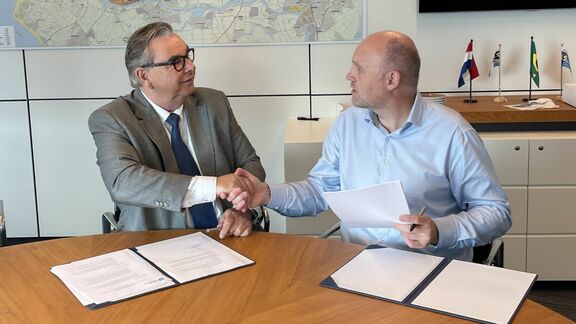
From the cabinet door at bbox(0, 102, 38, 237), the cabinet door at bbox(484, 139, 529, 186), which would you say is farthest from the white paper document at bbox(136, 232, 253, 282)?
the cabinet door at bbox(0, 102, 38, 237)

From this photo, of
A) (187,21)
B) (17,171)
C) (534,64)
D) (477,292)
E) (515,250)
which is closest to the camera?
(477,292)

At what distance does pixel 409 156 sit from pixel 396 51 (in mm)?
395

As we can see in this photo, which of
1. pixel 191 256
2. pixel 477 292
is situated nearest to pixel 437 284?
pixel 477 292

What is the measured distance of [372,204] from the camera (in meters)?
2.08

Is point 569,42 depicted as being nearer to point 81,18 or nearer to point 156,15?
point 156,15

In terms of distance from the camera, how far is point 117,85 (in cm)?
455

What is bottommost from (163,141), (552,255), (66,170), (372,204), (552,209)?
(552,255)

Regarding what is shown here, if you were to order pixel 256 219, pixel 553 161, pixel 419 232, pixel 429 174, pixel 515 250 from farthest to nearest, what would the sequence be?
1. pixel 515 250
2. pixel 553 161
3. pixel 256 219
4. pixel 429 174
5. pixel 419 232

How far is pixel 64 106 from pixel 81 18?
1.99 ft

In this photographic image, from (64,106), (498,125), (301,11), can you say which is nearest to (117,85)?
(64,106)

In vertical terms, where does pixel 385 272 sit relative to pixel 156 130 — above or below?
below

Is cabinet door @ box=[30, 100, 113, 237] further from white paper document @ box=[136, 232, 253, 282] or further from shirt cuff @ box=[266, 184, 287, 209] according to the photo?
white paper document @ box=[136, 232, 253, 282]

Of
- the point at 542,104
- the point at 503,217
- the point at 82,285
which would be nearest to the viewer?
the point at 82,285

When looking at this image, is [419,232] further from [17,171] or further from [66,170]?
[17,171]
